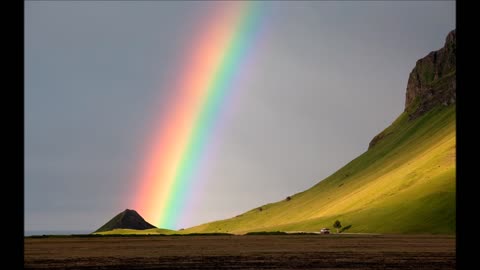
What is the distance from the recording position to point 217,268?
188ft
